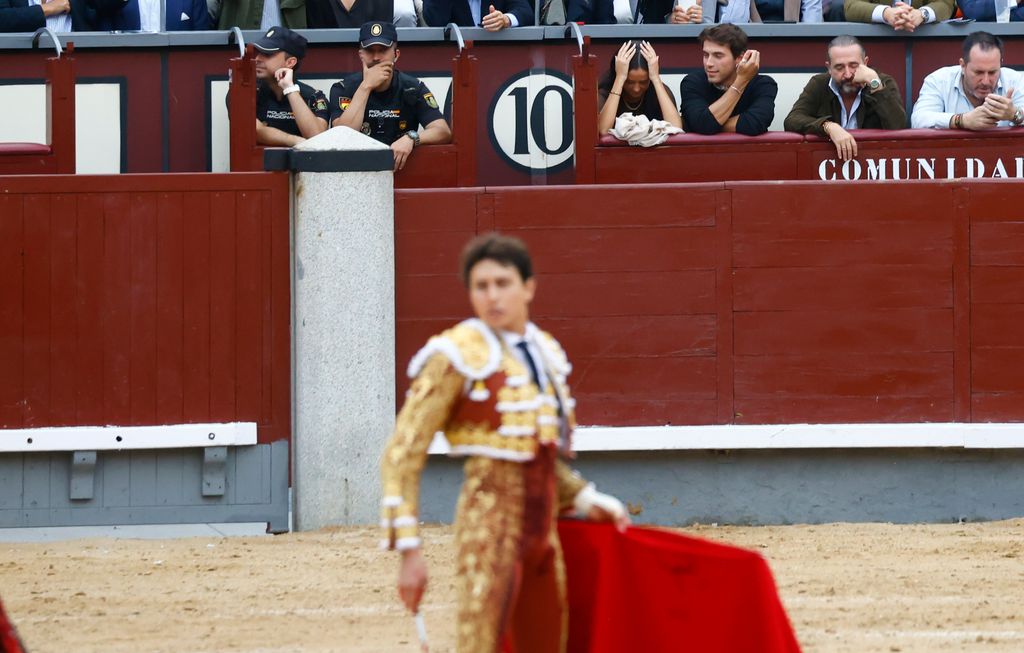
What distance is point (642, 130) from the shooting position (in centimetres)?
780

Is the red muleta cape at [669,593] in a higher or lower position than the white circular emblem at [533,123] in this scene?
lower

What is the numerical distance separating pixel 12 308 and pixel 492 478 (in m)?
4.20

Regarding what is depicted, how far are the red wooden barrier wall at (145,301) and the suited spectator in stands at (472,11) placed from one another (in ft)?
5.53

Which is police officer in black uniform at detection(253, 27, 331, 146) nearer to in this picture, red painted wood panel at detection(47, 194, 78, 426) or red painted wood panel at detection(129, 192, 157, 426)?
red painted wood panel at detection(129, 192, 157, 426)

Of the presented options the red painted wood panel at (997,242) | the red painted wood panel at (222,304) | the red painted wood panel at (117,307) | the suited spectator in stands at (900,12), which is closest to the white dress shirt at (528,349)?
the red painted wood panel at (222,304)

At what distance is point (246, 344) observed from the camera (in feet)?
24.2

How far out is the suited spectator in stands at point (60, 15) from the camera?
27.4 feet

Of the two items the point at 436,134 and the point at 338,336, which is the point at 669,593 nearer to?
the point at 338,336

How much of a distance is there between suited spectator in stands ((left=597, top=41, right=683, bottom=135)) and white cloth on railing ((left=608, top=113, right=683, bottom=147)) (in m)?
0.10

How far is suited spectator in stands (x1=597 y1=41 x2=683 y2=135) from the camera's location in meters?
7.91

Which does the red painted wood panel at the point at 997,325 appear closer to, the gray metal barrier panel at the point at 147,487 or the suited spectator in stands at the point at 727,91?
the suited spectator in stands at the point at 727,91

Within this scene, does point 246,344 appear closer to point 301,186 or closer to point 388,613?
point 301,186

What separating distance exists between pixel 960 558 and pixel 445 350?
3.59m

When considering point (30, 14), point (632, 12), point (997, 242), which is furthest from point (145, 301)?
point (997, 242)
